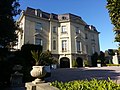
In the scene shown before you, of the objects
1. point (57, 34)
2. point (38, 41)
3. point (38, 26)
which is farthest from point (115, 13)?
point (57, 34)

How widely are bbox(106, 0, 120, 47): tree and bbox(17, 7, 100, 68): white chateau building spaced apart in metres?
25.9

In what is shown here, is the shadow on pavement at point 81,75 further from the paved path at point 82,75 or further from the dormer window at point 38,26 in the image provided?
the dormer window at point 38,26

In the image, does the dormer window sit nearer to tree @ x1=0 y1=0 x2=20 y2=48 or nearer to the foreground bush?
tree @ x1=0 y1=0 x2=20 y2=48

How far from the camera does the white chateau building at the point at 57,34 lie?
111ft

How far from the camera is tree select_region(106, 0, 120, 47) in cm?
773

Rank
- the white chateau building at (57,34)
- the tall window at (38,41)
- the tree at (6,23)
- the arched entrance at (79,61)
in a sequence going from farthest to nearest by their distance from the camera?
the arched entrance at (79,61)
the tall window at (38,41)
the white chateau building at (57,34)
the tree at (6,23)

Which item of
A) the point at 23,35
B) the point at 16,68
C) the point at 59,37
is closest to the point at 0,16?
the point at 16,68

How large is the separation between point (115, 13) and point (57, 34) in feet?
97.4

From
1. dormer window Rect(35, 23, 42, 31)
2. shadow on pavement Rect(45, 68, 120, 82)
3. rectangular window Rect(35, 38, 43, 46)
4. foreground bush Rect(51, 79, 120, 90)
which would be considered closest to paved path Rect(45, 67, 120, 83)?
shadow on pavement Rect(45, 68, 120, 82)

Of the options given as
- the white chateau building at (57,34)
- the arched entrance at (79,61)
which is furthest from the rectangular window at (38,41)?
the arched entrance at (79,61)

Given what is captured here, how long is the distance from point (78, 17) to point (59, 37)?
28.1 ft

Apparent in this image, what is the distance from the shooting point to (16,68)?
14008mm

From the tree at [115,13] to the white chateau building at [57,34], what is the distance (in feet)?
85.1

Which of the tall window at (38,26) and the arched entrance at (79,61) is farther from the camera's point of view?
the arched entrance at (79,61)
